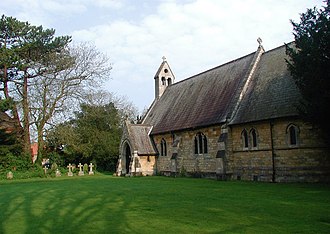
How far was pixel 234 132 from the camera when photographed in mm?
24609

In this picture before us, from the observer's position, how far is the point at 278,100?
2222cm

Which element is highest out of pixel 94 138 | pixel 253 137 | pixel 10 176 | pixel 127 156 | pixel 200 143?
pixel 94 138

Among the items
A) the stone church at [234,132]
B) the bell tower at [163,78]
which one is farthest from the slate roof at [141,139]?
the bell tower at [163,78]

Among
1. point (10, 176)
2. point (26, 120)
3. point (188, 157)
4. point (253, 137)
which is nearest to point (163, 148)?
point (188, 157)

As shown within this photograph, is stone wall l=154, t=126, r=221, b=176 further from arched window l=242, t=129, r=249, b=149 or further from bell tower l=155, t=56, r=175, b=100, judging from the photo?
bell tower l=155, t=56, r=175, b=100

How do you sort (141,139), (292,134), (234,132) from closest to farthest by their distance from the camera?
(292,134), (234,132), (141,139)

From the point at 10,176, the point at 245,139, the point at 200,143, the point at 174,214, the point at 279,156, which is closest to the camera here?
the point at 174,214

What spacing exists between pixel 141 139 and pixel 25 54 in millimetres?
15580

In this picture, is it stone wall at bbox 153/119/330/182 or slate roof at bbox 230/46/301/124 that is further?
slate roof at bbox 230/46/301/124

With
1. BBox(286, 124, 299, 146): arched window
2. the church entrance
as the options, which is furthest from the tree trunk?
BBox(286, 124, 299, 146): arched window

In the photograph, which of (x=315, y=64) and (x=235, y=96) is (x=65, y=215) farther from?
(x=235, y=96)

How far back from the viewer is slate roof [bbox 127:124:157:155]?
34.0 m

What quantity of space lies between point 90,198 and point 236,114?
13.2m

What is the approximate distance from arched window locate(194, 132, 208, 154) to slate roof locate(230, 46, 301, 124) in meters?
4.00
